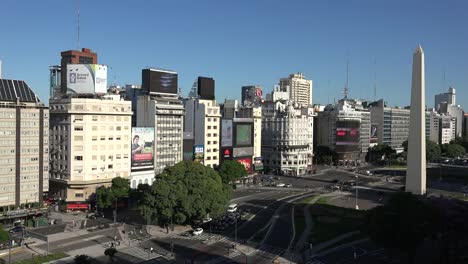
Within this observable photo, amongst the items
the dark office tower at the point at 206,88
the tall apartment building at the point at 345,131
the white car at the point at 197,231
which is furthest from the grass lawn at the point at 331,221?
the tall apartment building at the point at 345,131

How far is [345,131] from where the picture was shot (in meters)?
163

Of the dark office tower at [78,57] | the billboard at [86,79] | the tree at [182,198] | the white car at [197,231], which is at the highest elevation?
the dark office tower at [78,57]

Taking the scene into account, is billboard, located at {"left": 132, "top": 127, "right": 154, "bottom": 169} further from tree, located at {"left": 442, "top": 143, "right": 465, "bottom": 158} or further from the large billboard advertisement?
tree, located at {"left": 442, "top": 143, "right": 465, "bottom": 158}

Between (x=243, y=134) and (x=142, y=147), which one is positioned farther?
(x=243, y=134)

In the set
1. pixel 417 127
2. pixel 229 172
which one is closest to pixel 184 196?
pixel 417 127

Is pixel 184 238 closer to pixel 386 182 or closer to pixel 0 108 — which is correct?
pixel 0 108

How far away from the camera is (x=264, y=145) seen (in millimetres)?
141625

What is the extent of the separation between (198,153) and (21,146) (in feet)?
141

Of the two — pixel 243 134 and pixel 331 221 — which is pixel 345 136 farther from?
pixel 331 221

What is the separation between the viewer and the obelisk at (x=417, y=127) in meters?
67.5

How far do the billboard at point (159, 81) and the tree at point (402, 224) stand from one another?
59310 millimetres

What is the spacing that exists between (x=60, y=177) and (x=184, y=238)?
31.8m

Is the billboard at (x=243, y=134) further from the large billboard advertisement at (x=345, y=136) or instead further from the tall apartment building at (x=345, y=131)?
the tall apartment building at (x=345, y=131)

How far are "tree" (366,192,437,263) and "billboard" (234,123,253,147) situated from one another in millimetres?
70395
